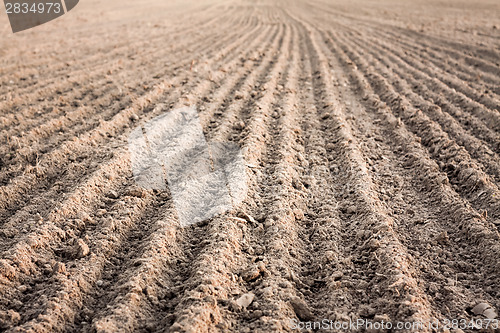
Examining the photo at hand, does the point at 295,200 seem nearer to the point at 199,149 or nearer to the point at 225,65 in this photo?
the point at 199,149

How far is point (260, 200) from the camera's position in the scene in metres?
2.84

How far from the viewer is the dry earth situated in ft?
6.54

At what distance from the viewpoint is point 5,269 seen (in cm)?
206

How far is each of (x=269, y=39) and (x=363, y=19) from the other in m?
5.37

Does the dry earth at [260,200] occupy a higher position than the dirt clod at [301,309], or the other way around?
the dry earth at [260,200]

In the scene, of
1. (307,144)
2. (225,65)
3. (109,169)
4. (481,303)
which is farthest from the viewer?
(225,65)

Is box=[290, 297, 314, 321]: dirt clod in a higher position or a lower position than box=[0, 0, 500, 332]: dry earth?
lower

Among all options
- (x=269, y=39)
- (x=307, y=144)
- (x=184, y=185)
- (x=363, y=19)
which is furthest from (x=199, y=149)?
(x=363, y=19)

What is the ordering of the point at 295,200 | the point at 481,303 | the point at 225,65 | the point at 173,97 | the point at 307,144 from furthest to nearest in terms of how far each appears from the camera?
the point at 225,65
the point at 173,97
the point at 307,144
the point at 295,200
the point at 481,303

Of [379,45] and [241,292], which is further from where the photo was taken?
[379,45]

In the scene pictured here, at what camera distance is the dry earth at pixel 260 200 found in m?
1.99

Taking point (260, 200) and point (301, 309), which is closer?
point (301, 309)

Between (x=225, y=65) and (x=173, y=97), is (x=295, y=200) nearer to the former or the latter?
(x=173, y=97)

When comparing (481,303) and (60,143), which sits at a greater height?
(60,143)
